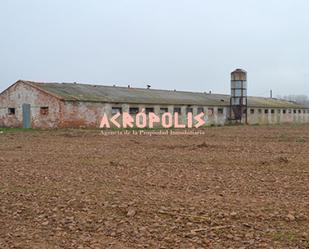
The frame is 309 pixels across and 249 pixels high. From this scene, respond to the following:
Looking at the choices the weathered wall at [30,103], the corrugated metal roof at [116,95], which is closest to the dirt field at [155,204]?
the weathered wall at [30,103]

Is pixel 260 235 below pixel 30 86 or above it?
below

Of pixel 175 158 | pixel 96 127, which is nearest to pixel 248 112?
pixel 96 127

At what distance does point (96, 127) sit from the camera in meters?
30.2

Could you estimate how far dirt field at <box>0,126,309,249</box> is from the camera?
4.80m

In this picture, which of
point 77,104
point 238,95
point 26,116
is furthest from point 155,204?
point 238,95

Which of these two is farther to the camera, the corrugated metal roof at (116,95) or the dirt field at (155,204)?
the corrugated metal roof at (116,95)

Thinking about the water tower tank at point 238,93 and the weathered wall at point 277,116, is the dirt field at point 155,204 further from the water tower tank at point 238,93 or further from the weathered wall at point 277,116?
the weathered wall at point 277,116

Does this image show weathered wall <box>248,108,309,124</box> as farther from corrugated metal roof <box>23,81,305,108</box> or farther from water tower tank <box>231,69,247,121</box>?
corrugated metal roof <box>23,81,305,108</box>

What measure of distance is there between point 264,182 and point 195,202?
2.11 meters

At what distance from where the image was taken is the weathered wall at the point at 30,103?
1145 inches

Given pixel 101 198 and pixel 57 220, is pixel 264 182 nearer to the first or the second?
pixel 101 198

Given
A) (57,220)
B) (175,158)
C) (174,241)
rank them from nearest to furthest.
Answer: (174,241), (57,220), (175,158)

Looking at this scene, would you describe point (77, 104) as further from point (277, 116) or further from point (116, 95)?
point (277, 116)

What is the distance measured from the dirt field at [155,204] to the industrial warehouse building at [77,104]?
1825cm
